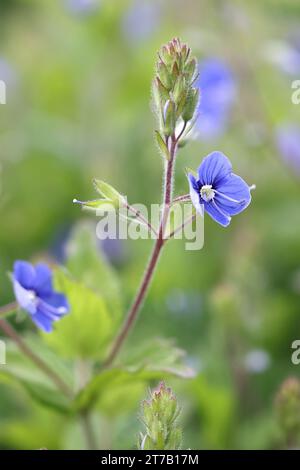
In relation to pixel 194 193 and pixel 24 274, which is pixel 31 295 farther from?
pixel 194 193

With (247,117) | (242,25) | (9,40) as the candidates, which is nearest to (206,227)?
(247,117)

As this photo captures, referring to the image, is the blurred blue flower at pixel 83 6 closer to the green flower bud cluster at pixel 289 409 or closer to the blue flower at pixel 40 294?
the blue flower at pixel 40 294

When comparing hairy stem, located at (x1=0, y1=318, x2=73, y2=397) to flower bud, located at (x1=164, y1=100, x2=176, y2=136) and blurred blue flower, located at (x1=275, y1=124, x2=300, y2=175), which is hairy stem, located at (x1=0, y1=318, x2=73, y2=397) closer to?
flower bud, located at (x1=164, y1=100, x2=176, y2=136)

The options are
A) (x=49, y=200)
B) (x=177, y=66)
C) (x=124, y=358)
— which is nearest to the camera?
(x=177, y=66)

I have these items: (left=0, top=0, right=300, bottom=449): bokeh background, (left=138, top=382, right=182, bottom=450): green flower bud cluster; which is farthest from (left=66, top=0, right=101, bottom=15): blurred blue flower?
(left=138, top=382, right=182, bottom=450): green flower bud cluster
